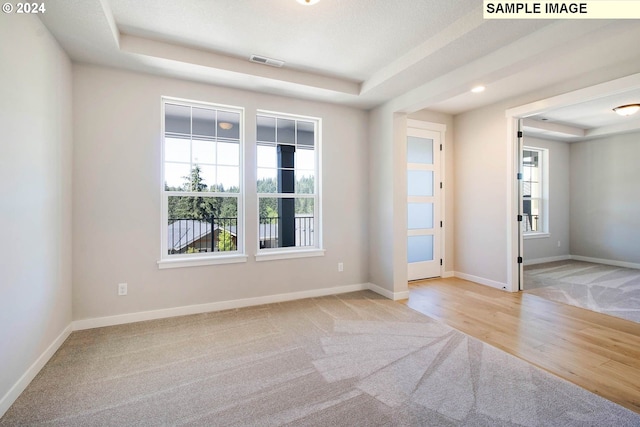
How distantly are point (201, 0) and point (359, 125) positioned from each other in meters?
2.61

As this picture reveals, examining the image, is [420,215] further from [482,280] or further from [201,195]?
[201,195]

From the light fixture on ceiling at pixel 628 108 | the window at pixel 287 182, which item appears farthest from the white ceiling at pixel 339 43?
the light fixture on ceiling at pixel 628 108

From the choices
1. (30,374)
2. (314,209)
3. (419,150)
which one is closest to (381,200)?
(314,209)

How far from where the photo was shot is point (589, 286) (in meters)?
4.52

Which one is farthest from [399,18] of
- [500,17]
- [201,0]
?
[201,0]

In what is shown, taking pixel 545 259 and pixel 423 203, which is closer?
pixel 423 203

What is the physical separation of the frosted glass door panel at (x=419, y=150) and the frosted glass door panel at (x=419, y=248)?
4.17 feet

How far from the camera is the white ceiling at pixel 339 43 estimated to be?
2268 mm

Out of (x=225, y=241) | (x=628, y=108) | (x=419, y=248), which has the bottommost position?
(x=419, y=248)

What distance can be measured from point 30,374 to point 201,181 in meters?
2.17

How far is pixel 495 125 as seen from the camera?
4.48m

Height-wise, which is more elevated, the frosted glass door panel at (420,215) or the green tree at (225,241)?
the frosted glass door panel at (420,215)

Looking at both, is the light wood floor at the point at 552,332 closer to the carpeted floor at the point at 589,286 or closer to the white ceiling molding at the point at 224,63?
the carpeted floor at the point at 589,286

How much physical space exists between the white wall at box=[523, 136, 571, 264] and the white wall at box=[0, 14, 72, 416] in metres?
7.61
